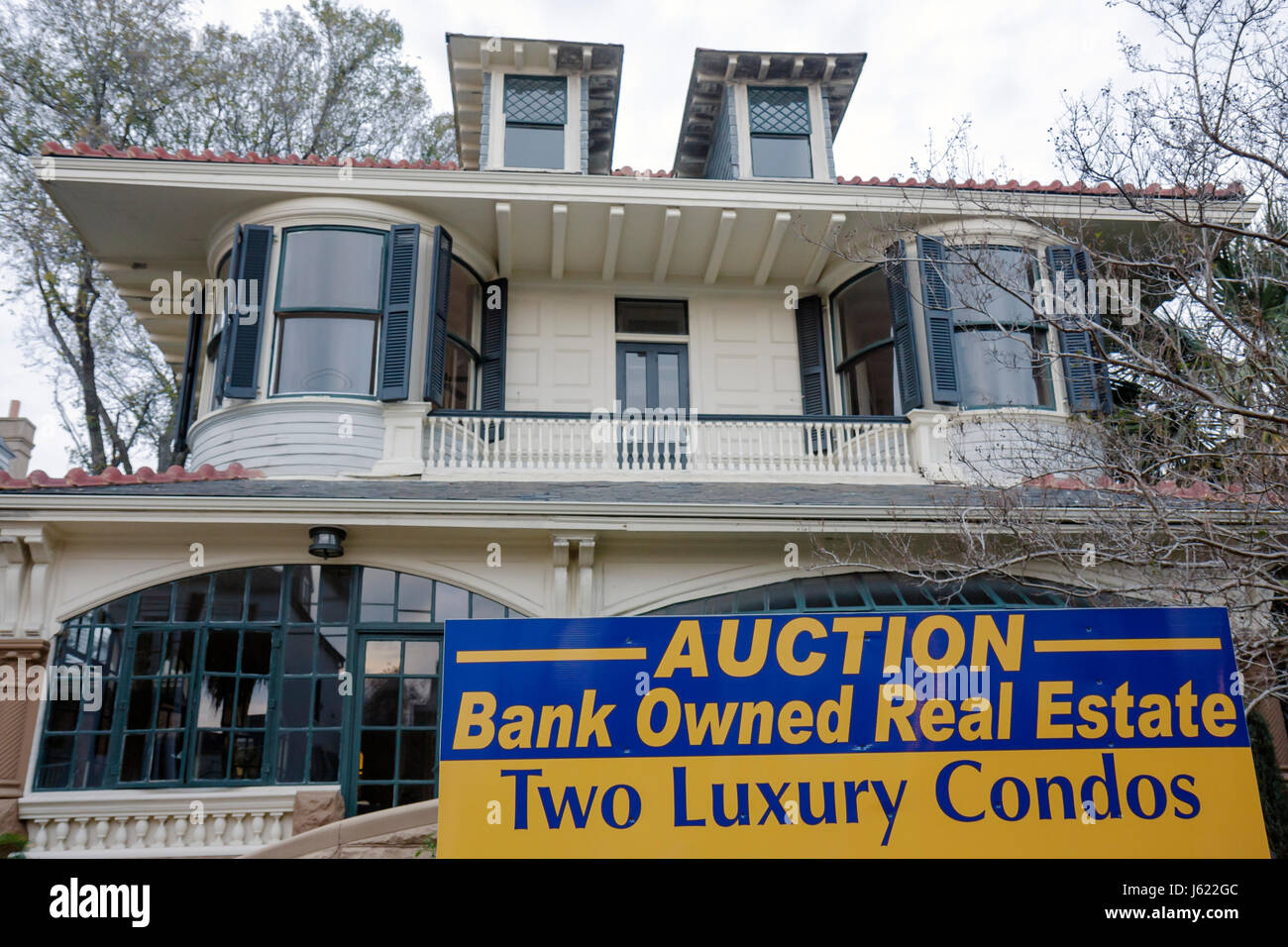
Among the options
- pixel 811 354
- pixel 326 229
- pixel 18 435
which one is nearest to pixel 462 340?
pixel 326 229

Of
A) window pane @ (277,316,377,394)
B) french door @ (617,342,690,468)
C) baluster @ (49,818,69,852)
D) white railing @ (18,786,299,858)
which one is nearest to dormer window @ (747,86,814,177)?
french door @ (617,342,690,468)

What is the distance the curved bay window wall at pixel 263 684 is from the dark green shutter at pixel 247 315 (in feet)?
8.05

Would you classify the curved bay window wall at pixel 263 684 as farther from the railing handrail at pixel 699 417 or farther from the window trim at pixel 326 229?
the window trim at pixel 326 229

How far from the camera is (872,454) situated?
10992mm

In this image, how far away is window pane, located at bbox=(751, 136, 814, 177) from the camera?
13.5 m

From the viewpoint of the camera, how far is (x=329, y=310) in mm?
10883

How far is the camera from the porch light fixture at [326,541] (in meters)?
8.78

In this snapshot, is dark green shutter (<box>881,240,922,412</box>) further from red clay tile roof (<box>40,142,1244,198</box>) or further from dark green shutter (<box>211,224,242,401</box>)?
dark green shutter (<box>211,224,242,401</box>)

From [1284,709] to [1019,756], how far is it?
22.3ft

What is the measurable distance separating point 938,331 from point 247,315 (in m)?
7.87

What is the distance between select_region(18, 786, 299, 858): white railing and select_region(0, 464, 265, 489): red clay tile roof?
272cm

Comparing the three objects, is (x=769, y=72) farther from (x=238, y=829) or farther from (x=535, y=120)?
(x=238, y=829)

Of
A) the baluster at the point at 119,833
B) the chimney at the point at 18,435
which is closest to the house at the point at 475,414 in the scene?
the baluster at the point at 119,833
